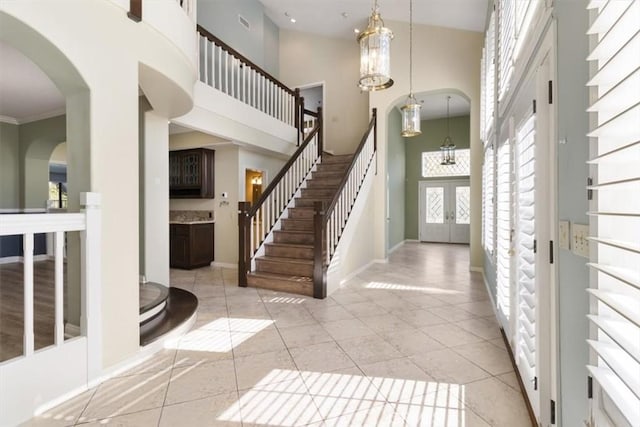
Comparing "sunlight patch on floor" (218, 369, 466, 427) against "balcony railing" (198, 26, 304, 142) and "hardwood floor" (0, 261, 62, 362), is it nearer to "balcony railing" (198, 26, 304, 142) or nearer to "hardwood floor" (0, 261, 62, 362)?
"hardwood floor" (0, 261, 62, 362)

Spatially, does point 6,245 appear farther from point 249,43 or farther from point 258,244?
point 249,43

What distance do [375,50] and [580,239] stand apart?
102 inches

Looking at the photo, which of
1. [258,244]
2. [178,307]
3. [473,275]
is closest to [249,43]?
[258,244]

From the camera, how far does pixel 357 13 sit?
6.96 metres

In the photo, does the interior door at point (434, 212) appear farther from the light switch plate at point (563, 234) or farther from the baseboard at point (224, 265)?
the light switch plate at point (563, 234)

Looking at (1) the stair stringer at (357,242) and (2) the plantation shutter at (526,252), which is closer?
(2) the plantation shutter at (526,252)

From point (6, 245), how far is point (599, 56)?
340 inches

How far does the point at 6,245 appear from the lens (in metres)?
6.11

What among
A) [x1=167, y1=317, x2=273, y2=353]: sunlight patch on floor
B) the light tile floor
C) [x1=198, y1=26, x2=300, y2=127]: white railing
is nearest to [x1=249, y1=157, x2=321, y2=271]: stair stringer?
the light tile floor

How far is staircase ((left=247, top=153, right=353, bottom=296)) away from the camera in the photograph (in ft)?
15.5

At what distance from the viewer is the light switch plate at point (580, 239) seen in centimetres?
118

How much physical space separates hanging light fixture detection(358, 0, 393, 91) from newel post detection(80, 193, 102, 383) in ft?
8.61

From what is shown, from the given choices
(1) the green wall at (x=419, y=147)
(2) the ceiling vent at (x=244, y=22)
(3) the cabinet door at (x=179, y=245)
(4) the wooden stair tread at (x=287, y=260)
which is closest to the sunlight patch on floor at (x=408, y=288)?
(4) the wooden stair tread at (x=287, y=260)

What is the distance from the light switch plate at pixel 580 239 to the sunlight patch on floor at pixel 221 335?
2574 millimetres
